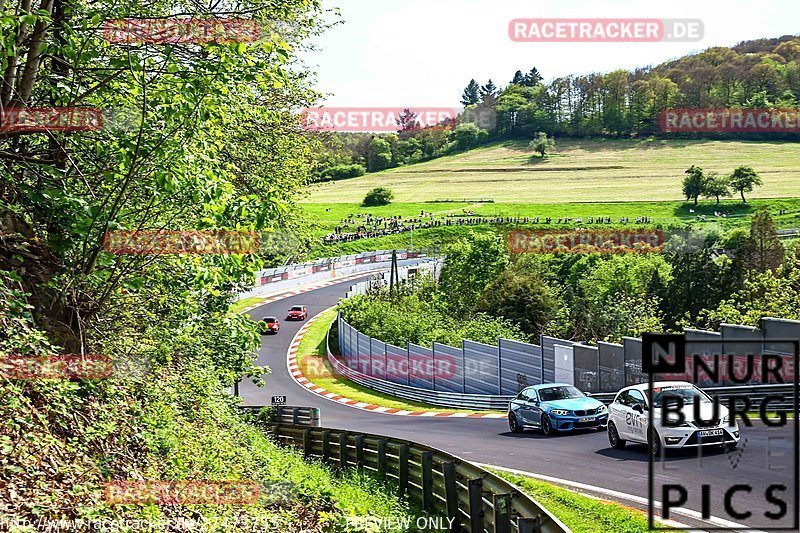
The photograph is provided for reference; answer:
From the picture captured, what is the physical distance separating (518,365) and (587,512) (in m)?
22.3

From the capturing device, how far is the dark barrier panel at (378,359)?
48.0 m

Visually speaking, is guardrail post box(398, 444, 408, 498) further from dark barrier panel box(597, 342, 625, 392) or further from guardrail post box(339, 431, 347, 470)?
dark barrier panel box(597, 342, 625, 392)

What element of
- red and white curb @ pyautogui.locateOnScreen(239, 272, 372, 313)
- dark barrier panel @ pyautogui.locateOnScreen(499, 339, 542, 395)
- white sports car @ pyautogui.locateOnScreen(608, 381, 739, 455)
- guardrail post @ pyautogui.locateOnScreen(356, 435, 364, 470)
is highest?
white sports car @ pyautogui.locateOnScreen(608, 381, 739, 455)

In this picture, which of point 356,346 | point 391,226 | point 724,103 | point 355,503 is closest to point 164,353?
point 355,503

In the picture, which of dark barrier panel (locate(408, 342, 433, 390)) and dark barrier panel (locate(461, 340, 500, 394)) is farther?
dark barrier panel (locate(408, 342, 433, 390))

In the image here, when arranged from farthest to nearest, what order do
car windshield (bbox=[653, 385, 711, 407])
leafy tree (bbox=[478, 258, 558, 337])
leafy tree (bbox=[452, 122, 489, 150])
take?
1. leafy tree (bbox=[452, 122, 489, 150])
2. leafy tree (bbox=[478, 258, 558, 337])
3. car windshield (bbox=[653, 385, 711, 407])

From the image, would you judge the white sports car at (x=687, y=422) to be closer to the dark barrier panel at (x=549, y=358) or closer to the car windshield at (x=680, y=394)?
the car windshield at (x=680, y=394)

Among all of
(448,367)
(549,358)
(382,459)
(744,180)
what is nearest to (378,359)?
(448,367)

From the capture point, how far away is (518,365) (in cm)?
3531

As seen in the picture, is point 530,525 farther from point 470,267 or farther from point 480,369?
point 470,267

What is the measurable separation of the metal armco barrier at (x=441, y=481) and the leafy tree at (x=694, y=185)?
123 meters

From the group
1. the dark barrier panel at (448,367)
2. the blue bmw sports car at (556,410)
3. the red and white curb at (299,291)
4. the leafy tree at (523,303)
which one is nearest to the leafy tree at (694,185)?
the red and white curb at (299,291)

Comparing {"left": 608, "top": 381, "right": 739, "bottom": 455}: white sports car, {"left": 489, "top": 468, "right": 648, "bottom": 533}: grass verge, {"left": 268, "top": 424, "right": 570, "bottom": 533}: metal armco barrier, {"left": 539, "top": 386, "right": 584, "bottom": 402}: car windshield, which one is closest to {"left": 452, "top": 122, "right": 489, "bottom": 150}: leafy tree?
{"left": 539, "top": 386, "right": 584, "bottom": 402}: car windshield

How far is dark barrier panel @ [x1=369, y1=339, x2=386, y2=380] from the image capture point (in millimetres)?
47969
